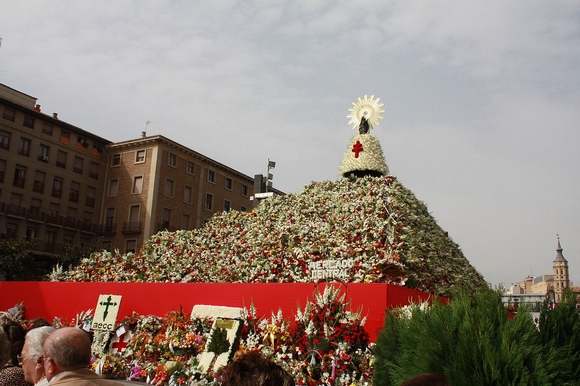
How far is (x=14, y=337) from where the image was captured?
5.51 metres

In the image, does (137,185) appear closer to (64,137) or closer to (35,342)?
(64,137)

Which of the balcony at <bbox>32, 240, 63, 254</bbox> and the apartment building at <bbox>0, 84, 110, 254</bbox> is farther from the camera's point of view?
the balcony at <bbox>32, 240, 63, 254</bbox>

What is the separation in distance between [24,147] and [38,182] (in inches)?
115

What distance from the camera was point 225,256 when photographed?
17.1m

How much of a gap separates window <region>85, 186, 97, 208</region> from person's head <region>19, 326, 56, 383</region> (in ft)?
145

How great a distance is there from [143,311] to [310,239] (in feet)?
17.3

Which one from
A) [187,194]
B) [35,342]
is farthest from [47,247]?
[35,342]

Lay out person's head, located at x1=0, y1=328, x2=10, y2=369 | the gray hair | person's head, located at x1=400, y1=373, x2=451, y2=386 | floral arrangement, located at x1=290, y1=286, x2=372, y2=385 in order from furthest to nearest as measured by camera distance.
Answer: floral arrangement, located at x1=290, y1=286, x2=372, y2=385, the gray hair, person's head, located at x1=0, y1=328, x2=10, y2=369, person's head, located at x1=400, y1=373, x2=451, y2=386

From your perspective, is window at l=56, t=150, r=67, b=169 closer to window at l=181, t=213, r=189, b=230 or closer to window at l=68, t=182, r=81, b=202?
window at l=68, t=182, r=81, b=202

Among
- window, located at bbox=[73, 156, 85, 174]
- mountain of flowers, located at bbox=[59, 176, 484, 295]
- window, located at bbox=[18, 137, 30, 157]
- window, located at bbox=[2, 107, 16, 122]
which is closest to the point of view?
mountain of flowers, located at bbox=[59, 176, 484, 295]

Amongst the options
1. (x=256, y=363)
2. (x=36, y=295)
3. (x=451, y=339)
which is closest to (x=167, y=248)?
(x=36, y=295)

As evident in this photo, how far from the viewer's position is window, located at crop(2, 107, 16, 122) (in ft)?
134

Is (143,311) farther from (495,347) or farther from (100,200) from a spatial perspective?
(100,200)

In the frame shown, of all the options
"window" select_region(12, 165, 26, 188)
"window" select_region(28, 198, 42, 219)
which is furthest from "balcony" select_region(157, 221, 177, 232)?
"window" select_region(12, 165, 26, 188)
